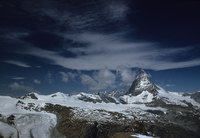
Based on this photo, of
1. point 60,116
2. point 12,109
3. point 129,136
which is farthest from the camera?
point 60,116

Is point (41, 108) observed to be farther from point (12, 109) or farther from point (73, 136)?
point (73, 136)

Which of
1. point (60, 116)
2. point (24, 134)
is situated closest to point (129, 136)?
point (24, 134)

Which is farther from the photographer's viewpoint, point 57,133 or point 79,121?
point 79,121

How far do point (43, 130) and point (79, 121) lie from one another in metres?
39.4

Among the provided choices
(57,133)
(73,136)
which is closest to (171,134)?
(73,136)

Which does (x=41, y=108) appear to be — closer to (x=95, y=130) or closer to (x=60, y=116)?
(x=60, y=116)

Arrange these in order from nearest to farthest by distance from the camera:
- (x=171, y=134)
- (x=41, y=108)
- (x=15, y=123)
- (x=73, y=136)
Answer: (x=15, y=123) < (x=73, y=136) < (x=41, y=108) < (x=171, y=134)

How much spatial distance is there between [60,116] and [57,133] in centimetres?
3496

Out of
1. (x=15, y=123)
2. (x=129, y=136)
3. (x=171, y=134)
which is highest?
(x=129, y=136)

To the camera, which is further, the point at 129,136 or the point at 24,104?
the point at 24,104

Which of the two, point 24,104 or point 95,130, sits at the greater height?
point 24,104

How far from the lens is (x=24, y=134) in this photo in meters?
107

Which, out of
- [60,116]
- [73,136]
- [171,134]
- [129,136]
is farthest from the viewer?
[171,134]

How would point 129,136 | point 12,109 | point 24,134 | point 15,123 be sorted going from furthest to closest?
point 12,109 → point 15,123 → point 24,134 → point 129,136
